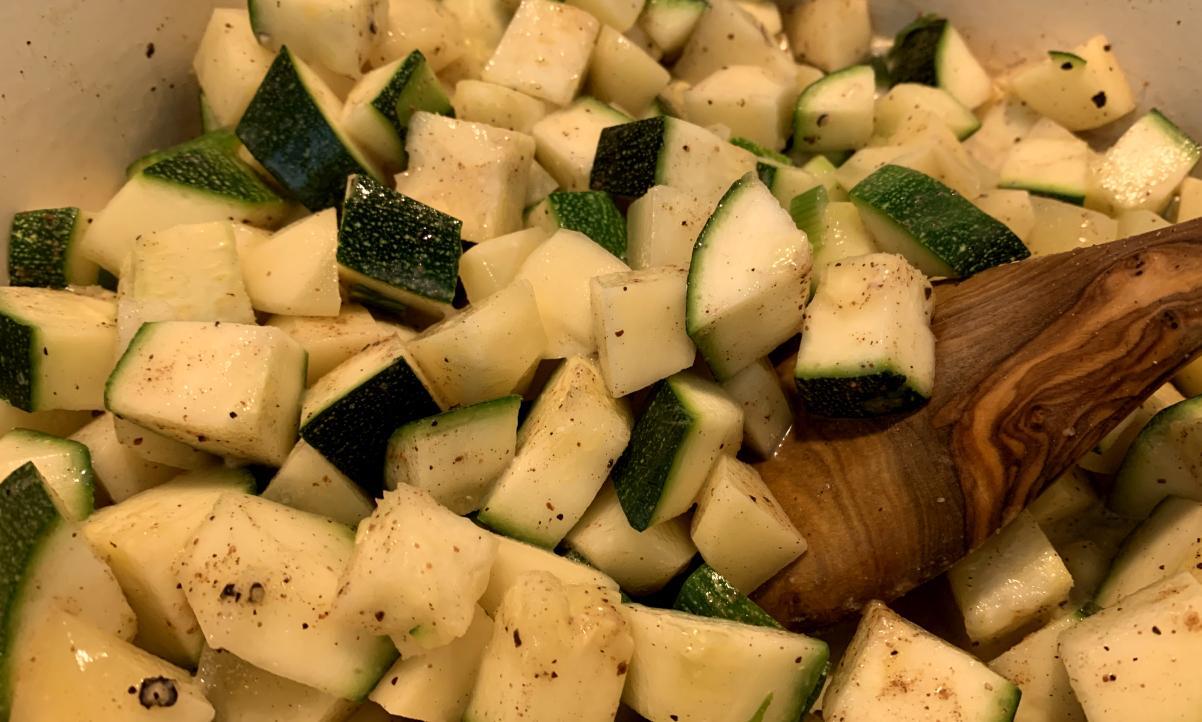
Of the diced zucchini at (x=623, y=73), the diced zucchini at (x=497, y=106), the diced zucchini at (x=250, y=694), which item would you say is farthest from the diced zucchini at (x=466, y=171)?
the diced zucchini at (x=250, y=694)

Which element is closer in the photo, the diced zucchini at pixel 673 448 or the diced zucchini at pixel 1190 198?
the diced zucchini at pixel 673 448

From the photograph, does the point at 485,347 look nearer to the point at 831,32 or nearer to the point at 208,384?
the point at 208,384

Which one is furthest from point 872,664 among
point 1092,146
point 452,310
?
point 1092,146

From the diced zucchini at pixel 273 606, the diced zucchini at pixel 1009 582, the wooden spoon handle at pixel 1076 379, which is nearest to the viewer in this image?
the diced zucchini at pixel 273 606

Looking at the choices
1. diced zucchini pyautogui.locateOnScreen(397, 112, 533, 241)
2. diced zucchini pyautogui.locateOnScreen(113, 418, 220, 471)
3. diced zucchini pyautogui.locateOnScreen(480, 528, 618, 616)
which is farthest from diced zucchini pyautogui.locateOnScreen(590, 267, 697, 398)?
diced zucchini pyautogui.locateOnScreen(113, 418, 220, 471)

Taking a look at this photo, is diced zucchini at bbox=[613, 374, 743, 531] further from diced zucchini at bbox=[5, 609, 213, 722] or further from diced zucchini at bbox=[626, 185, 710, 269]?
diced zucchini at bbox=[5, 609, 213, 722]

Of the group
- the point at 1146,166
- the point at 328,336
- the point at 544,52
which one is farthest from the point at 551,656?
the point at 1146,166

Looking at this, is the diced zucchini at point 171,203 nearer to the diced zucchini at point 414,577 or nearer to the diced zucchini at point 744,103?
the diced zucchini at point 414,577
